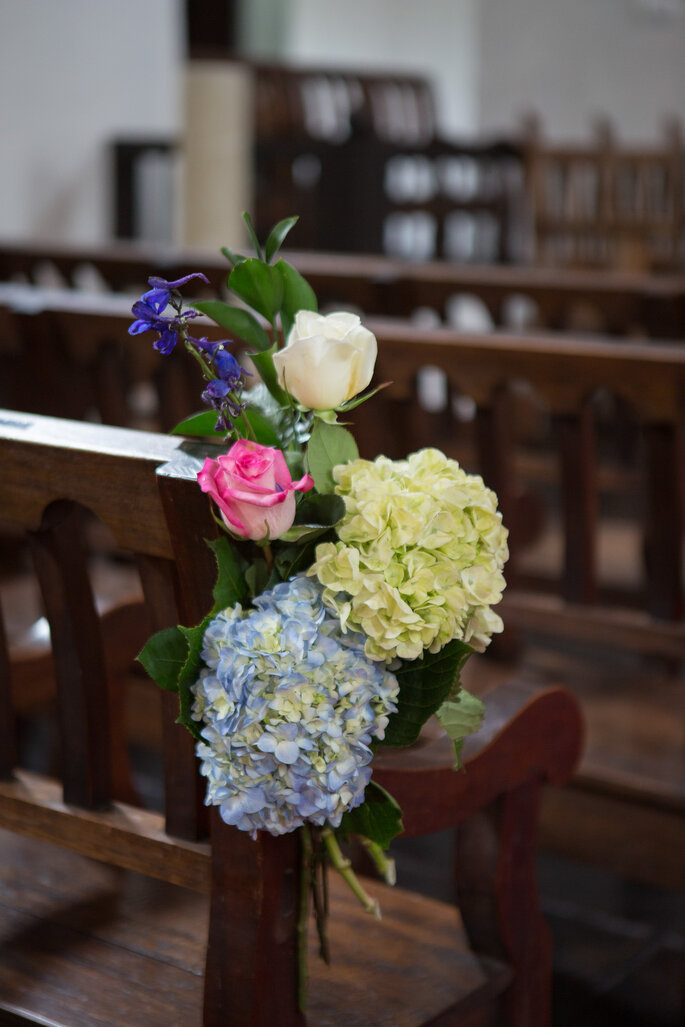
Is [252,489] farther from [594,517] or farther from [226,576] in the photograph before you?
[594,517]

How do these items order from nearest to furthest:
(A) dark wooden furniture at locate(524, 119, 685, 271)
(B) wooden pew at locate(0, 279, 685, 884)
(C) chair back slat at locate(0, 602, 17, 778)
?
(C) chair back slat at locate(0, 602, 17, 778)
(B) wooden pew at locate(0, 279, 685, 884)
(A) dark wooden furniture at locate(524, 119, 685, 271)

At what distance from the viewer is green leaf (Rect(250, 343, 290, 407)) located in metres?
Answer: 1.03

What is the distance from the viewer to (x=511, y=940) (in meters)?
1.33

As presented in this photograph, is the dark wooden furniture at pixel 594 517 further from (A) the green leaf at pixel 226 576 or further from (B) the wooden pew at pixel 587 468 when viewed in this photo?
(A) the green leaf at pixel 226 576

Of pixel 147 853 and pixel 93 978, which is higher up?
pixel 147 853

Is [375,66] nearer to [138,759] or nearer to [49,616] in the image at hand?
[138,759]

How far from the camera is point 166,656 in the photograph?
0.98 metres

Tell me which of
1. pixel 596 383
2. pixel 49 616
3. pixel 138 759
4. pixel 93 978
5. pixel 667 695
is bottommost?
pixel 138 759

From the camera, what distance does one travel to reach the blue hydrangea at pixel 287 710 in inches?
35.0

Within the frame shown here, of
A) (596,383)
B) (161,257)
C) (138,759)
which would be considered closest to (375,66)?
(161,257)

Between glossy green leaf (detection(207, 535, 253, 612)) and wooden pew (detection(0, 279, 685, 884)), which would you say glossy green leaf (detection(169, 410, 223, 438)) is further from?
wooden pew (detection(0, 279, 685, 884))

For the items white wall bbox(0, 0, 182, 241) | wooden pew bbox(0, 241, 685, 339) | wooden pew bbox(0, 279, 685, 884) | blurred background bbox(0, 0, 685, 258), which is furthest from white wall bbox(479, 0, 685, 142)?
wooden pew bbox(0, 279, 685, 884)

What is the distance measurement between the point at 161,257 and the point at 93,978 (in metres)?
2.25

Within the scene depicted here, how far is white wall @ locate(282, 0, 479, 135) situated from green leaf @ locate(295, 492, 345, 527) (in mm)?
10277
